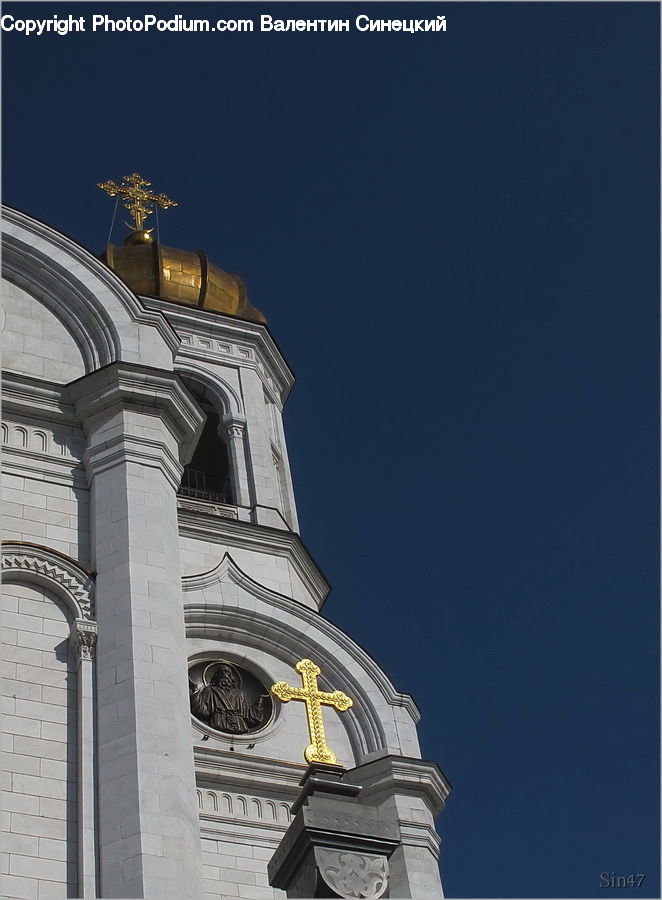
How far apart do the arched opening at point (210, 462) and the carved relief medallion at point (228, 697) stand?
664cm

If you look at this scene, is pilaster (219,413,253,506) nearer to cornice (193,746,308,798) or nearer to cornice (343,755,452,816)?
cornice (343,755,452,816)

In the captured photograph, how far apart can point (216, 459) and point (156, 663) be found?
14.0 metres

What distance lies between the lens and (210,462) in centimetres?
2716

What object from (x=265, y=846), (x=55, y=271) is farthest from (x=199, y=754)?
(x=55, y=271)

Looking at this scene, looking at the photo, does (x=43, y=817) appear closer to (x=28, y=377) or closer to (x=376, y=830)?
(x=376, y=830)

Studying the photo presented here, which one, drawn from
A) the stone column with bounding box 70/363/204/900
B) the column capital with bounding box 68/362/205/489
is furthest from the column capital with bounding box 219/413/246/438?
the column capital with bounding box 68/362/205/489

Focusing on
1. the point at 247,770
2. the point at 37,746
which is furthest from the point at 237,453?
the point at 37,746

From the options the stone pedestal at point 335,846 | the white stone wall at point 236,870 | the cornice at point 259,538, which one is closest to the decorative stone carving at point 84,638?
the stone pedestal at point 335,846

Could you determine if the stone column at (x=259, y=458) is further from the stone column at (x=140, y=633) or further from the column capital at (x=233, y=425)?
the stone column at (x=140, y=633)

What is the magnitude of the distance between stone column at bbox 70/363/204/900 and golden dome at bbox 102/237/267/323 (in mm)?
13063

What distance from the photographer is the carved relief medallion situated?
746 inches

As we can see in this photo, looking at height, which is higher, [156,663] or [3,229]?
[3,229]

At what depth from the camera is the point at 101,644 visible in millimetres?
13570

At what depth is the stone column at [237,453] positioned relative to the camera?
24.8 metres
